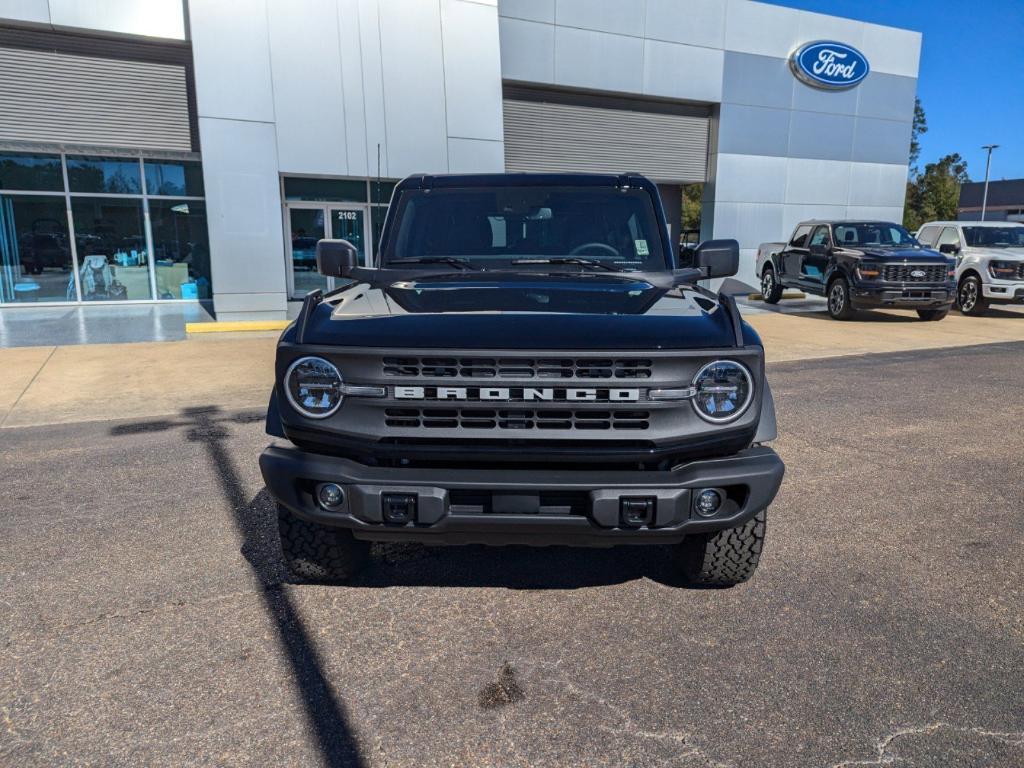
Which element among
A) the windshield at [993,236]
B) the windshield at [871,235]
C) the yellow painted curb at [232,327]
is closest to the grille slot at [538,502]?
the yellow painted curb at [232,327]

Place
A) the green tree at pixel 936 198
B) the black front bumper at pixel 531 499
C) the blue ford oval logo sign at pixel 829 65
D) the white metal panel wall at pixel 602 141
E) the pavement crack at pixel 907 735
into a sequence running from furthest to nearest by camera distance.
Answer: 1. the green tree at pixel 936 198
2. the blue ford oval logo sign at pixel 829 65
3. the white metal panel wall at pixel 602 141
4. the black front bumper at pixel 531 499
5. the pavement crack at pixel 907 735

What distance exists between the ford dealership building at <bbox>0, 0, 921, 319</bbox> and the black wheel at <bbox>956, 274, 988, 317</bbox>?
225 inches

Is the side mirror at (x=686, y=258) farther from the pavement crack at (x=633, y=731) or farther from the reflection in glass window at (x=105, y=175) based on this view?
the reflection in glass window at (x=105, y=175)

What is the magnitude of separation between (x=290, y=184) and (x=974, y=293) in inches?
574

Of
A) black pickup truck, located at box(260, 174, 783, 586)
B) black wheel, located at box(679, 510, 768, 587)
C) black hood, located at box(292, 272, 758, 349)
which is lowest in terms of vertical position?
black wheel, located at box(679, 510, 768, 587)

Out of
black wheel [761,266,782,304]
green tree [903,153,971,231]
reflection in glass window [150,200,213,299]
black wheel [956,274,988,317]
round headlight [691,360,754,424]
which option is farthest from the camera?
green tree [903,153,971,231]

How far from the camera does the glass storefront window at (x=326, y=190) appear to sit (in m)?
15.2

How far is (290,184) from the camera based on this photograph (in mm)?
15164

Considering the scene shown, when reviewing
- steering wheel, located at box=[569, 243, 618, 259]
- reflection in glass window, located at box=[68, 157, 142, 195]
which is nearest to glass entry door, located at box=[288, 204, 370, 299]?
reflection in glass window, located at box=[68, 157, 142, 195]

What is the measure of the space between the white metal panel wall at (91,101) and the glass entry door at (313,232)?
8.36 ft

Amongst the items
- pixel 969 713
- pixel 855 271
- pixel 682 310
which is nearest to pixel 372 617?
pixel 682 310

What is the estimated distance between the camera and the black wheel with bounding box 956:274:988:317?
50.5 ft

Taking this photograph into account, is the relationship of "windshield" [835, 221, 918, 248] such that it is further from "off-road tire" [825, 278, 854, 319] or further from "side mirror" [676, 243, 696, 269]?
"side mirror" [676, 243, 696, 269]

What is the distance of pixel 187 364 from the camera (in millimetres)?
9531
